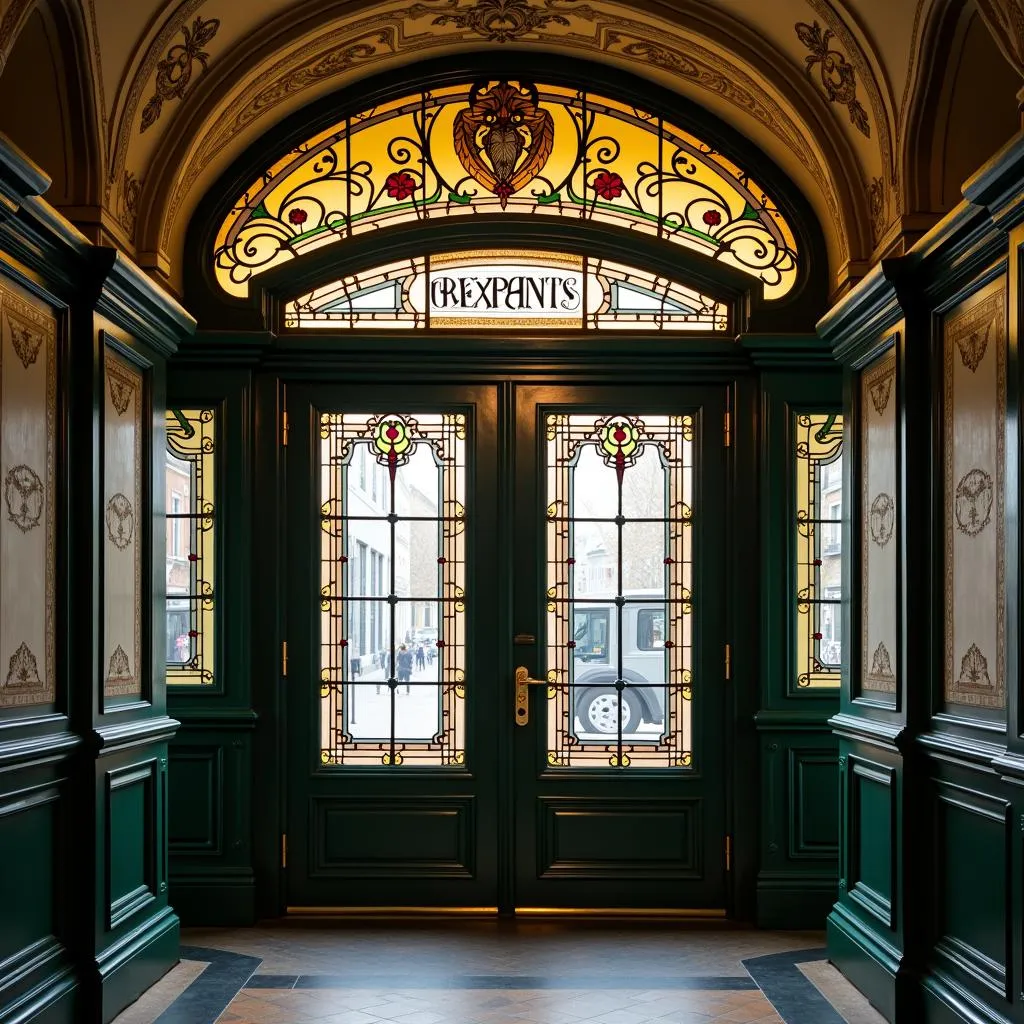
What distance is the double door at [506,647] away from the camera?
623 cm

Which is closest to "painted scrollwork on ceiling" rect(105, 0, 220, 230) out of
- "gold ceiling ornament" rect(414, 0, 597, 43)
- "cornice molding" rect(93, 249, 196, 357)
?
"cornice molding" rect(93, 249, 196, 357)

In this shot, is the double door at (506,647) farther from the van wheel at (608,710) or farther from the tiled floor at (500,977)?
the tiled floor at (500,977)

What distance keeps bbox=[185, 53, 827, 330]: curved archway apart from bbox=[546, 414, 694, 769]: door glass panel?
79cm

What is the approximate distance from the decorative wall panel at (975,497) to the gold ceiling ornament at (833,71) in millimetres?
1205

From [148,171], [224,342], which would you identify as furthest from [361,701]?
[148,171]

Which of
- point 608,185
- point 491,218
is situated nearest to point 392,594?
point 491,218

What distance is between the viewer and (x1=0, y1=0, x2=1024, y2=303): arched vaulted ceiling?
504 centimetres

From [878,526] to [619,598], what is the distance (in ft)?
4.62

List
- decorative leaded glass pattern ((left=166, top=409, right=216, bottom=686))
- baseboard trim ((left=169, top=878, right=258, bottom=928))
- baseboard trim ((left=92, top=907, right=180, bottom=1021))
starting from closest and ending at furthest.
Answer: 1. baseboard trim ((left=92, top=907, right=180, bottom=1021))
2. baseboard trim ((left=169, top=878, right=258, bottom=928))
3. decorative leaded glass pattern ((left=166, top=409, right=216, bottom=686))

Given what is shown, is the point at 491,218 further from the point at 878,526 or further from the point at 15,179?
the point at 15,179

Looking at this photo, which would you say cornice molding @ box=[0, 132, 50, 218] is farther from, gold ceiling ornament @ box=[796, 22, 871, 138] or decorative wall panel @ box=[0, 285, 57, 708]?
gold ceiling ornament @ box=[796, 22, 871, 138]

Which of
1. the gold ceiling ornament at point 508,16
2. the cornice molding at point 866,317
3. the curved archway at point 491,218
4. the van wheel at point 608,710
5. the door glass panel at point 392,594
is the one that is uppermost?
the gold ceiling ornament at point 508,16

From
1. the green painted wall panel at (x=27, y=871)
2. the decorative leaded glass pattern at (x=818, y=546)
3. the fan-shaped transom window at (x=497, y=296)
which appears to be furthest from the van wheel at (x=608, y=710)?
the green painted wall panel at (x=27, y=871)

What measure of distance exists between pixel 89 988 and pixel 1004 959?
2872mm
